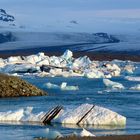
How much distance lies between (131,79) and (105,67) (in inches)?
639

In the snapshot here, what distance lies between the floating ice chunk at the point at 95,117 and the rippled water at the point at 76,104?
0.51m

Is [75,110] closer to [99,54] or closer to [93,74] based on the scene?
[93,74]

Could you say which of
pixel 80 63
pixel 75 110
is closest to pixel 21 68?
pixel 80 63

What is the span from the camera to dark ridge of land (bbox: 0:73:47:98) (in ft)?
108

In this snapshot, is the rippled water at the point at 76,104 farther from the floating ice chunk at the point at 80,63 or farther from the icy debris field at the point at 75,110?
the floating ice chunk at the point at 80,63

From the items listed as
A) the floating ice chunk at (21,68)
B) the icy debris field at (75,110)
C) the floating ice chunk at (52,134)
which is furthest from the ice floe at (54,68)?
the floating ice chunk at (52,134)

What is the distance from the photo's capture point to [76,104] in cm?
2900

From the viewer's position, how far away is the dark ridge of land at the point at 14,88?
33.0 metres

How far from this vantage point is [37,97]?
32875 millimetres

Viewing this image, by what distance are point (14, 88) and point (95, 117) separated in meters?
13.1

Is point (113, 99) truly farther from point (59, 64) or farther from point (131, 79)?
point (59, 64)

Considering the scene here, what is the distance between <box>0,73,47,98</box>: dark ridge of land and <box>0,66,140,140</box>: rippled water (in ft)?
3.49

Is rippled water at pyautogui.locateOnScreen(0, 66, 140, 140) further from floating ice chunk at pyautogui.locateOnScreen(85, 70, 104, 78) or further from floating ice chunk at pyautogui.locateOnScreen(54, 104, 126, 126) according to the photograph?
floating ice chunk at pyautogui.locateOnScreen(85, 70, 104, 78)

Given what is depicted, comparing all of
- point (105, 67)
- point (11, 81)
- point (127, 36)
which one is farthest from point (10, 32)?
point (11, 81)
